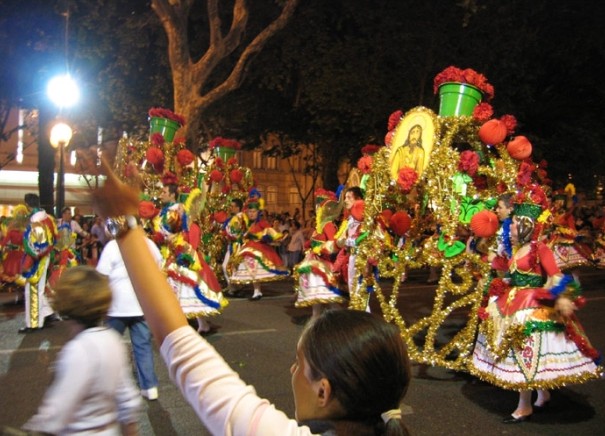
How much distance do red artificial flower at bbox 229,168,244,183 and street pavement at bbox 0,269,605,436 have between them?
3.98 m

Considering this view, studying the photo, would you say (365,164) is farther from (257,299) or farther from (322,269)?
(257,299)

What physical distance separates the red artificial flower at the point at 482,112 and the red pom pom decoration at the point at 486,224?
1.21 metres

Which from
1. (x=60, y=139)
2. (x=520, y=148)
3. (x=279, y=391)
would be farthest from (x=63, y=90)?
(x=520, y=148)

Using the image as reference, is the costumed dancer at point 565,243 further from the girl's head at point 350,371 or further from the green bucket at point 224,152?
the girl's head at point 350,371

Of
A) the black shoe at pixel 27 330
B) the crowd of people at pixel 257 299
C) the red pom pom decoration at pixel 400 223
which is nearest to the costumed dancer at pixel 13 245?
the crowd of people at pixel 257 299

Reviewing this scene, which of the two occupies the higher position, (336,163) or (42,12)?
(42,12)

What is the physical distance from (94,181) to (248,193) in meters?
11.8

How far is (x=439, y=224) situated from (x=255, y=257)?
20.5 ft

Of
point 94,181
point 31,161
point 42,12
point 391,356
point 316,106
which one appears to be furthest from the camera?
point 31,161

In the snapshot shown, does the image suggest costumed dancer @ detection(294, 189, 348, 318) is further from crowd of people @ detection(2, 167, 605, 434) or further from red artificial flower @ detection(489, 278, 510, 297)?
red artificial flower @ detection(489, 278, 510, 297)

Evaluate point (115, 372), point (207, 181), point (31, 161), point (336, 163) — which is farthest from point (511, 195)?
point (31, 161)

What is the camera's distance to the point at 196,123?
14508 millimetres

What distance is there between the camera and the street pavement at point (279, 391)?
5371mm

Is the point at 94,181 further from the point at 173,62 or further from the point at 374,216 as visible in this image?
the point at 173,62
